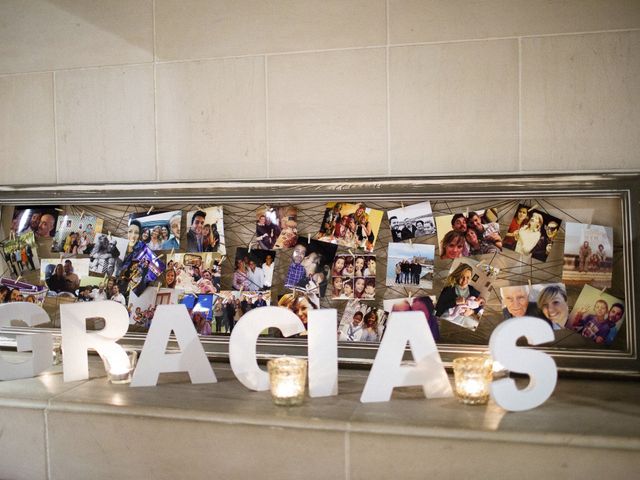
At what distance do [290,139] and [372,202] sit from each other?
0.26 meters

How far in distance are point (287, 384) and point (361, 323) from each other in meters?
0.37

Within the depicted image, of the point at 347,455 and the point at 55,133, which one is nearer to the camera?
the point at 347,455

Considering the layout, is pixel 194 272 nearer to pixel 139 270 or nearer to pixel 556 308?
pixel 139 270

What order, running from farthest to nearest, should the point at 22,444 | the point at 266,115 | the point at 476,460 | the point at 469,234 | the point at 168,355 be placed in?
the point at 266,115 < the point at 469,234 < the point at 168,355 < the point at 22,444 < the point at 476,460

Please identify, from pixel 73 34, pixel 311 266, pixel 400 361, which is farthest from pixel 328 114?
pixel 73 34

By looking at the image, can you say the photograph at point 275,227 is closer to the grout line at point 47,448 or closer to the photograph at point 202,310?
the photograph at point 202,310

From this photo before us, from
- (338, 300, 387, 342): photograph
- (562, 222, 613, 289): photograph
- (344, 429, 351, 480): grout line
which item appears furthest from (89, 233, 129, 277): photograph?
(562, 222, 613, 289): photograph

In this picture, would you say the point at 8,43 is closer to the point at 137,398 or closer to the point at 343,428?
the point at 137,398

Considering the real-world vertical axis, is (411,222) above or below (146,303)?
above

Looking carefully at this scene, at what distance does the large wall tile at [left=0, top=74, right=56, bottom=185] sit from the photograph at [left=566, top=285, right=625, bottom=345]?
1426 millimetres

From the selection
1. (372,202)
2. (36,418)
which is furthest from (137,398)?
(372,202)

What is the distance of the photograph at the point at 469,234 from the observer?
1.63 meters

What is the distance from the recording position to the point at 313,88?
1.71 meters

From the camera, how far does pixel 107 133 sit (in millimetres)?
1858
